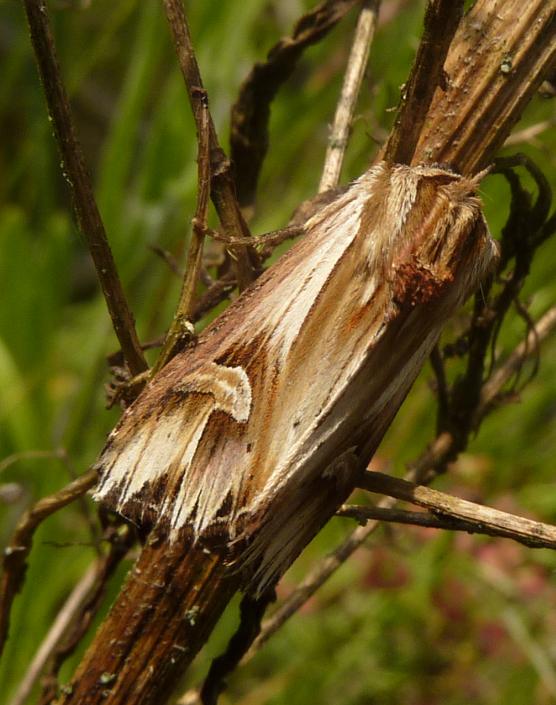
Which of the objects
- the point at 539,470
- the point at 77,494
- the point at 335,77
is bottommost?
the point at 539,470

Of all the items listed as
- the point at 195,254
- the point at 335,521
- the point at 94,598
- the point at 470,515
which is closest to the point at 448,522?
the point at 470,515

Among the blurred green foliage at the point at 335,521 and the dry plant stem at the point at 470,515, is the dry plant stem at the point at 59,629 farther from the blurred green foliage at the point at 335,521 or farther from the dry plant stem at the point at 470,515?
the blurred green foliage at the point at 335,521

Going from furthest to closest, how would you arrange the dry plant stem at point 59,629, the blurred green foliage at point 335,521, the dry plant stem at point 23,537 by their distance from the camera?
the blurred green foliage at point 335,521 → the dry plant stem at point 59,629 → the dry plant stem at point 23,537

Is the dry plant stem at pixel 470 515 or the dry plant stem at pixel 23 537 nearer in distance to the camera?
the dry plant stem at pixel 470 515

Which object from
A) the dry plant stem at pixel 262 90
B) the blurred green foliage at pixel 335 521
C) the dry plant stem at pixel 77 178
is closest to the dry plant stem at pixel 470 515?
the dry plant stem at pixel 77 178

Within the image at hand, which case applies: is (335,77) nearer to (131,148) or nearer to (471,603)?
(131,148)

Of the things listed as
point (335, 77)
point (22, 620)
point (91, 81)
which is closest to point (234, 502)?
point (22, 620)
